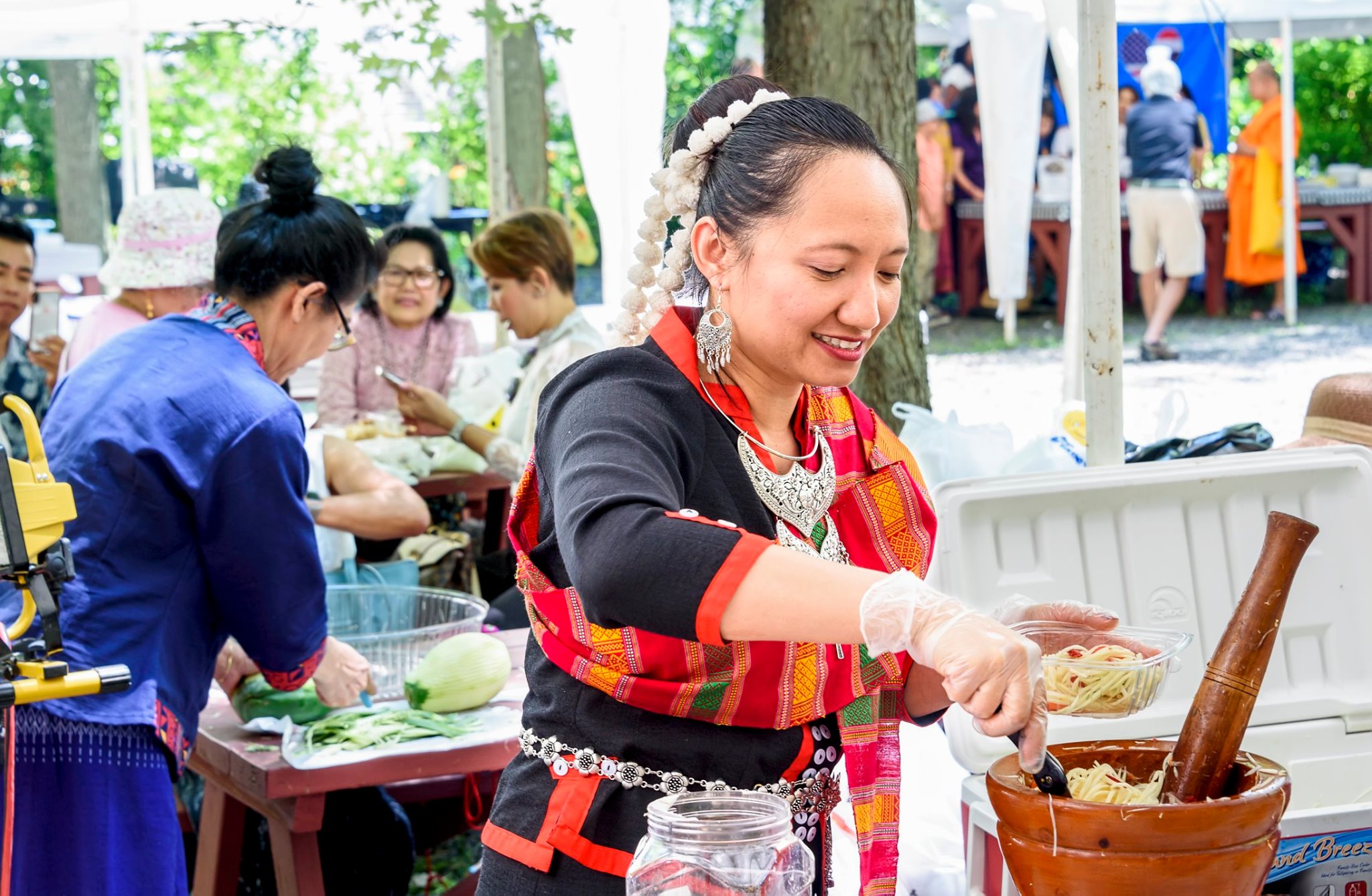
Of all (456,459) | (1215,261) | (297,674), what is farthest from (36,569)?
(1215,261)

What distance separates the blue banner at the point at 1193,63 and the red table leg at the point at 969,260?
75.3 inches

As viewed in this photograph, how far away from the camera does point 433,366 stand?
593cm

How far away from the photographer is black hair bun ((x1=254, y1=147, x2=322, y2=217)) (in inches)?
102

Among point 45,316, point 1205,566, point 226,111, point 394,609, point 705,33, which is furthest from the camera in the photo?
point 226,111

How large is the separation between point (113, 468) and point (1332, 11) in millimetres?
10054

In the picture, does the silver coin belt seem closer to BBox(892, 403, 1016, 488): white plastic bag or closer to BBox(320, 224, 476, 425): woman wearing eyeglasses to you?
BBox(892, 403, 1016, 488): white plastic bag

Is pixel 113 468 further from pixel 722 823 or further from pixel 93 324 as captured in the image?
pixel 93 324

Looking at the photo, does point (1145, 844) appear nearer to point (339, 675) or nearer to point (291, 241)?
point (339, 675)

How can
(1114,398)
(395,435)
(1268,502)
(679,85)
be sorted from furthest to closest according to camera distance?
(679,85) → (395,435) → (1114,398) → (1268,502)

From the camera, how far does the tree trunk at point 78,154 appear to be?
13453mm

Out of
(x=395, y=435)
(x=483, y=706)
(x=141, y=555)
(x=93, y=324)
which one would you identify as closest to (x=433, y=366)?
(x=395, y=435)

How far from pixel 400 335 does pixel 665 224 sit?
4.41 metres

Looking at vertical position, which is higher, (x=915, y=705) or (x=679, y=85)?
(x=679, y=85)

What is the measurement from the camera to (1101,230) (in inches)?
105
